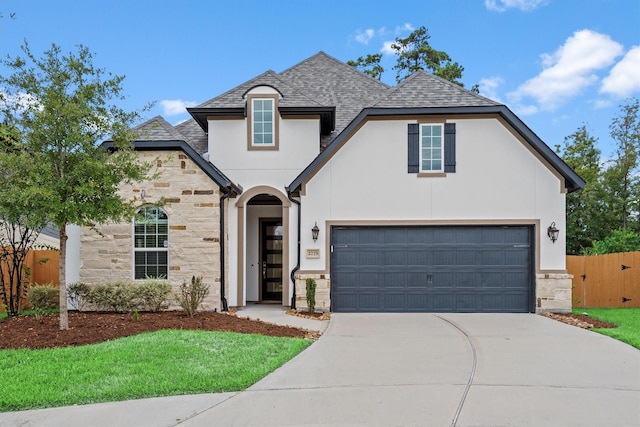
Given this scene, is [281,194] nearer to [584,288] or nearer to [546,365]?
[546,365]

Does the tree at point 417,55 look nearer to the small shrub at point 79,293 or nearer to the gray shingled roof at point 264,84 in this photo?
the gray shingled roof at point 264,84

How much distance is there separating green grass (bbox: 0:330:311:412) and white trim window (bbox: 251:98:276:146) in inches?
261

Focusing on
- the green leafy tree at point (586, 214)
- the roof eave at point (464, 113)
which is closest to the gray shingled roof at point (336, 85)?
the roof eave at point (464, 113)

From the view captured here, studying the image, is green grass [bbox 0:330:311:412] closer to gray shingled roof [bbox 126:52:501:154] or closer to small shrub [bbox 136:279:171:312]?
small shrub [bbox 136:279:171:312]

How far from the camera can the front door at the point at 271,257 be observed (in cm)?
1430

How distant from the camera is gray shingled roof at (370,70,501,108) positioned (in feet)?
40.2

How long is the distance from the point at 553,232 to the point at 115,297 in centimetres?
1108

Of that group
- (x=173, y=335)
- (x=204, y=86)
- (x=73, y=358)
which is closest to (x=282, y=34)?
(x=204, y=86)

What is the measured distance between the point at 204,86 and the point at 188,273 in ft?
28.4

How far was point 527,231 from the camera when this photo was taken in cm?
1215

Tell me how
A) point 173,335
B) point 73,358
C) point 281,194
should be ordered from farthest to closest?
1. point 281,194
2. point 173,335
3. point 73,358

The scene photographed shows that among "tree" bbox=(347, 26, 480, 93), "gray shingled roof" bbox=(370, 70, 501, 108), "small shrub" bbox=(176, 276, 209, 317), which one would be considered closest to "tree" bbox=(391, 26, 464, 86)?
"tree" bbox=(347, 26, 480, 93)

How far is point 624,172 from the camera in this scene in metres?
21.8

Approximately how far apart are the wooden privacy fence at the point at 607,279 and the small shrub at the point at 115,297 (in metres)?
12.8
